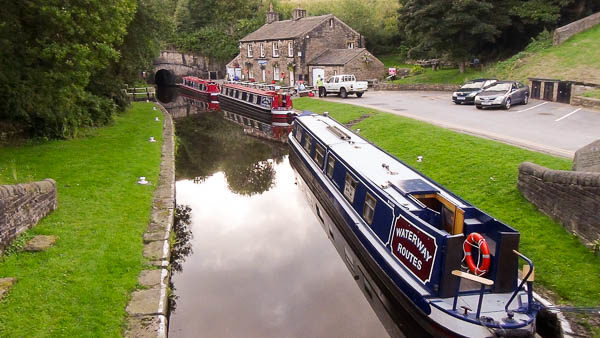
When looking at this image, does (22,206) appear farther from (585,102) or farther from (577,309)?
(585,102)

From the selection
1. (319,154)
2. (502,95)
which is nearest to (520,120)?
(502,95)

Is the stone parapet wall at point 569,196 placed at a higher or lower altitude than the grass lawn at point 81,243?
higher

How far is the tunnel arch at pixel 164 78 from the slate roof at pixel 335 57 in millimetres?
18333

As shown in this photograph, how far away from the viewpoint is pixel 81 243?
25.7ft

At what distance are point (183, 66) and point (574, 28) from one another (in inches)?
1328

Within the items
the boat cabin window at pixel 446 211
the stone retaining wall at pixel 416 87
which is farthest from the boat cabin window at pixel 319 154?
the stone retaining wall at pixel 416 87

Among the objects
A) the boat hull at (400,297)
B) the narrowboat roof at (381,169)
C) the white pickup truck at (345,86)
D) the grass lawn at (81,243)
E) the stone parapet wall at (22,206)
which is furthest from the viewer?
the white pickup truck at (345,86)

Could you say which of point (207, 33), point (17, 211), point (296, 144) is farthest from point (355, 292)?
point (207, 33)

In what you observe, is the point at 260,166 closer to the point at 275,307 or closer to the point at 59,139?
the point at 59,139

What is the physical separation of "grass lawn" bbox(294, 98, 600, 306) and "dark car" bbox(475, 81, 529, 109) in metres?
4.23

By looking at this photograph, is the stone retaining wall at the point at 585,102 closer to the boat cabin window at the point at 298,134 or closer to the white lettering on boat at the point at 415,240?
the boat cabin window at the point at 298,134

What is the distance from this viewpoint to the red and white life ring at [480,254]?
236 inches

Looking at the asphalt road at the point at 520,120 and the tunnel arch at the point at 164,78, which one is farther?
the tunnel arch at the point at 164,78

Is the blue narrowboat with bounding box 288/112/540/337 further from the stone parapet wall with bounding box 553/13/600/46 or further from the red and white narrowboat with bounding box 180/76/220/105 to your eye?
the red and white narrowboat with bounding box 180/76/220/105
